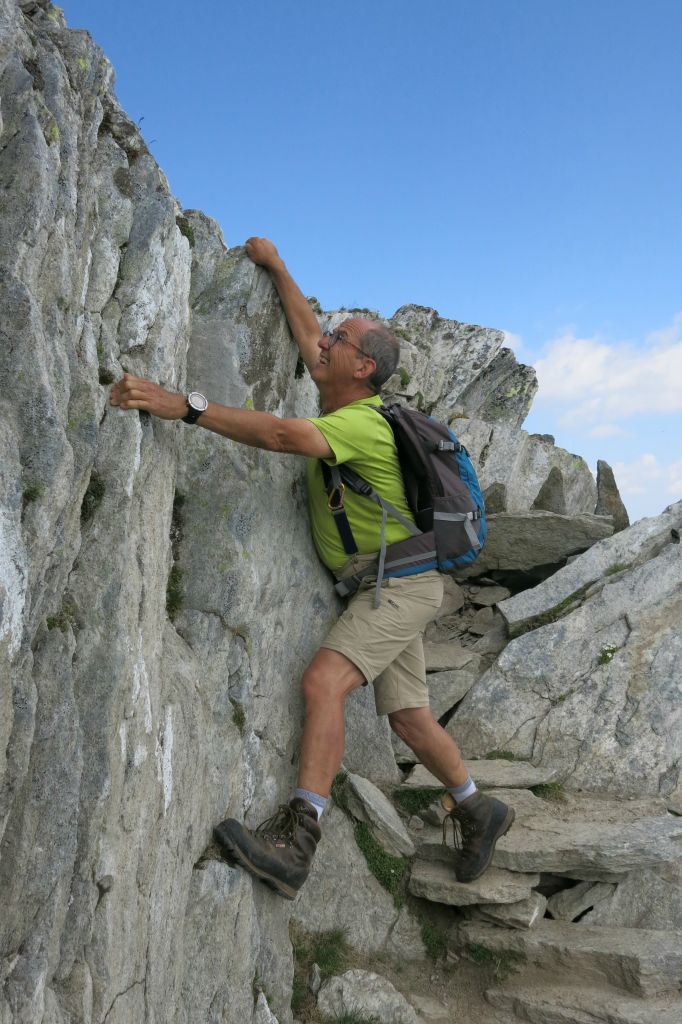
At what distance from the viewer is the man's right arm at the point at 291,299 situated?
9.77 meters

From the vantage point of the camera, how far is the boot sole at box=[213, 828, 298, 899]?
8.12 m

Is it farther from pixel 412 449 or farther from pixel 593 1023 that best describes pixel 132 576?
pixel 593 1023

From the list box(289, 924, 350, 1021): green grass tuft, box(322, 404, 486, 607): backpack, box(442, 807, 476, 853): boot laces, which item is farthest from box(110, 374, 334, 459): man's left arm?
box(289, 924, 350, 1021): green grass tuft

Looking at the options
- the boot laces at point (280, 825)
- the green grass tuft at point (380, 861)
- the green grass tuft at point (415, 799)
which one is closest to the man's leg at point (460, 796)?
the green grass tuft at point (380, 861)

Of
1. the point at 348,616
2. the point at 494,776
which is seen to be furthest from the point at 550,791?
the point at 348,616

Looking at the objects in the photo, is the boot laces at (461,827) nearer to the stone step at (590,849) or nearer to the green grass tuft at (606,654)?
the stone step at (590,849)

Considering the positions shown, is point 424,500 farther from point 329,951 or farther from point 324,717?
point 329,951

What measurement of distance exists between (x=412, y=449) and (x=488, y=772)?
4902 millimetres

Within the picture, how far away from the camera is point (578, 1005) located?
9391mm

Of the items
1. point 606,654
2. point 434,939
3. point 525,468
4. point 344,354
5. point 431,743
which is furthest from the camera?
point 525,468

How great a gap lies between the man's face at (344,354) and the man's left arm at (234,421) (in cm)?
123

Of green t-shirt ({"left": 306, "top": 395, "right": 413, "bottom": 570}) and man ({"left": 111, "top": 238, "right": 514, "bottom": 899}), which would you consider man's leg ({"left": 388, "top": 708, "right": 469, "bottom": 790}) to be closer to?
man ({"left": 111, "top": 238, "right": 514, "bottom": 899})

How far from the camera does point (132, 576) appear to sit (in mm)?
6836

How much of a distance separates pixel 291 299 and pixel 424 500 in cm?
268
